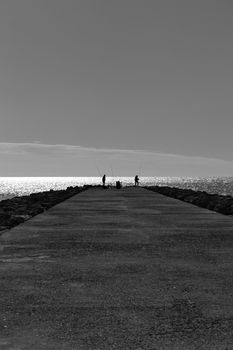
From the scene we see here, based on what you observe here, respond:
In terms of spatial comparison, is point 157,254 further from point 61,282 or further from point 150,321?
point 150,321

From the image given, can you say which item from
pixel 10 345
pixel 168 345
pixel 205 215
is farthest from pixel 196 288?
pixel 205 215

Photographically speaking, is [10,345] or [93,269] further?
[93,269]

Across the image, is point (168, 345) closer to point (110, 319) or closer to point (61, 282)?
point (110, 319)

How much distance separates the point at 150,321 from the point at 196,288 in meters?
1.67

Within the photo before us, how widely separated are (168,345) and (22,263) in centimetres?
454

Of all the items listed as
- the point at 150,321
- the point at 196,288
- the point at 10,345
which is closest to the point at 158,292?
the point at 196,288

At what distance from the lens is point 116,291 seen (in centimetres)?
658

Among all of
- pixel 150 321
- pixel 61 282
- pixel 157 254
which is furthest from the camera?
pixel 157 254

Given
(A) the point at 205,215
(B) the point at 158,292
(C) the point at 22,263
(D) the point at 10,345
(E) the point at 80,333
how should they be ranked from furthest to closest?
(A) the point at 205,215, (C) the point at 22,263, (B) the point at 158,292, (E) the point at 80,333, (D) the point at 10,345

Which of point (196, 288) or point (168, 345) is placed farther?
point (196, 288)

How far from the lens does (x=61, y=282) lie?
23.2 feet

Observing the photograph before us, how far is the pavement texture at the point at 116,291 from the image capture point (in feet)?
15.7

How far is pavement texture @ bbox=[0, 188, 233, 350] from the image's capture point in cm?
479

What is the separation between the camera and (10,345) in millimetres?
4555
